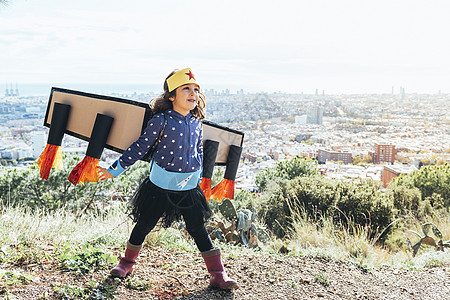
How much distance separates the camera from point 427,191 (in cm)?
1184

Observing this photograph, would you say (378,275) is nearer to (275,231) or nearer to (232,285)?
(232,285)

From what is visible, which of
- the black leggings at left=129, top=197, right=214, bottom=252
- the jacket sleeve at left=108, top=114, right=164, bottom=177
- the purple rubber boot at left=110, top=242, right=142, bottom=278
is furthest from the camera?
the purple rubber boot at left=110, top=242, right=142, bottom=278

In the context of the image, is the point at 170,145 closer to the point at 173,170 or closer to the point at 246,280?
the point at 173,170

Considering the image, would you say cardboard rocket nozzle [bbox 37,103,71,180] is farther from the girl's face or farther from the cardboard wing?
the girl's face

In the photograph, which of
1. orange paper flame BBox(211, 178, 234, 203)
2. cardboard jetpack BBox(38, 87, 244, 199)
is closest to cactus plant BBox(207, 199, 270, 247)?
orange paper flame BBox(211, 178, 234, 203)

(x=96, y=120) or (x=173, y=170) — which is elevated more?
(x=96, y=120)

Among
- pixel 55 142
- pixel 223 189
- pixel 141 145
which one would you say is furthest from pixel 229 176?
pixel 55 142

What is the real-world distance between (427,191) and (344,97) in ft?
191

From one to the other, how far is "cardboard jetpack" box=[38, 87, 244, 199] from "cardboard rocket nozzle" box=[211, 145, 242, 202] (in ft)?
0.81

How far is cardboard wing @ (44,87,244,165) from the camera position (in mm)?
2867

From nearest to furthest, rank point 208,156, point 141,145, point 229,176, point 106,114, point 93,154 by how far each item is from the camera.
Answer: point 141,145, point 93,154, point 106,114, point 208,156, point 229,176

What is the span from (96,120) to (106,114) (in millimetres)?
94

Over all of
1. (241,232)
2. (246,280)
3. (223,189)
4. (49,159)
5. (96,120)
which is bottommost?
(241,232)

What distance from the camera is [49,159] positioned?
2.91 meters
